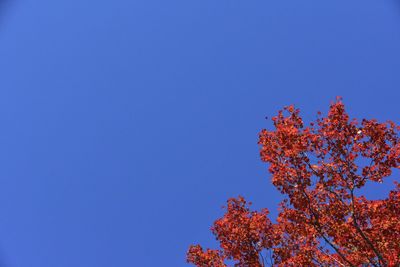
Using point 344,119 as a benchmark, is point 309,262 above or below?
below

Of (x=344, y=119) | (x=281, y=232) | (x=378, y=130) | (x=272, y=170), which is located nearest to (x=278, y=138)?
(x=272, y=170)

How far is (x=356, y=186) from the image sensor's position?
50.0ft

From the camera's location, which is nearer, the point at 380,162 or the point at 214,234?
the point at 380,162

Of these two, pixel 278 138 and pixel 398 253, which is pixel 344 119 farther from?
pixel 398 253

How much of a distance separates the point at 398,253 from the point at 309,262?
14.1 feet

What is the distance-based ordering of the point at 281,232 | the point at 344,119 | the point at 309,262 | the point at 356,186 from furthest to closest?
1. the point at 281,232
2. the point at 309,262
3. the point at 344,119
4. the point at 356,186

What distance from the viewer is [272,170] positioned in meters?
16.8

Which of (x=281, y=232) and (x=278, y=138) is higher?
(x=278, y=138)

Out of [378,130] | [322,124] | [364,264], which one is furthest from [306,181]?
[364,264]

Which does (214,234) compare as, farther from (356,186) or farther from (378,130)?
(378,130)

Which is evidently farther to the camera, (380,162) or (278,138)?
(278,138)

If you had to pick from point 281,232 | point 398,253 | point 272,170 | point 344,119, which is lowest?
point 398,253

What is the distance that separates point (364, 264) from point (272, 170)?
7.94 m

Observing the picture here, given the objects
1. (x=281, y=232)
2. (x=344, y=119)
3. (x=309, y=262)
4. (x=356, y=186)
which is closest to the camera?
(x=356, y=186)
